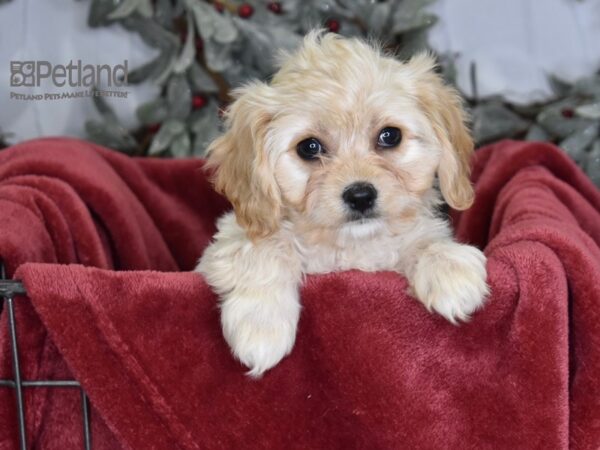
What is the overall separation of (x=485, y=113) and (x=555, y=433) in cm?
185

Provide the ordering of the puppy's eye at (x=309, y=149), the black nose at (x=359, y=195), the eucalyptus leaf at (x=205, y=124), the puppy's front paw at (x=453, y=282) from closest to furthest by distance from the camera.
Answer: the puppy's front paw at (x=453, y=282) → the black nose at (x=359, y=195) → the puppy's eye at (x=309, y=149) → the eucalyptus leaf at (x=205, y=124)

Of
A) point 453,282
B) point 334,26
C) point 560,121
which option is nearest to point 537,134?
point 560,121

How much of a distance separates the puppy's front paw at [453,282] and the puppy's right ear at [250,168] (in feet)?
1.35

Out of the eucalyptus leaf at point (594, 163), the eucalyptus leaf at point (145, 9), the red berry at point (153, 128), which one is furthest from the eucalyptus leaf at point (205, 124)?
the eucalyptus leaf at point (594, 163)

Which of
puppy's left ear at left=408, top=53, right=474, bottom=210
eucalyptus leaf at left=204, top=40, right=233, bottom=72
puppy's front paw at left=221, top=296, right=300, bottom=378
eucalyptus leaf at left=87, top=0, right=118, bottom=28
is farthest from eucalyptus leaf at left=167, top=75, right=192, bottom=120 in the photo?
puppy's front paw at left=221, top=296, right=300, bottom=378

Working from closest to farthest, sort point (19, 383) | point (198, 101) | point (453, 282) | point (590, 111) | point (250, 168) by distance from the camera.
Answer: point (453, 282) < point (19, 383) < point (250, 168) < point (590, 111) < point (198, 101)

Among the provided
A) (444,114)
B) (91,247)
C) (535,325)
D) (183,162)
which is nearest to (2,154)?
(91,247)

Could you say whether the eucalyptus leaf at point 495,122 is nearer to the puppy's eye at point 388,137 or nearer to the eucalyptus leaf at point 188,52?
the eucalyptus leaf at point 188,52

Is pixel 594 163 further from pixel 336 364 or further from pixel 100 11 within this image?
pixel 100 11

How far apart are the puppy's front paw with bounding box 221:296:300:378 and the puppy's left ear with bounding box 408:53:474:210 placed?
615 millimetres

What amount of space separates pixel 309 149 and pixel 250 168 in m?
0.16

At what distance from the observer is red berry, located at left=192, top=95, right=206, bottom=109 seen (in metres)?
3.25

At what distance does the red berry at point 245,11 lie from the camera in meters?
3.15

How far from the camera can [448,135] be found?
6.93ft
